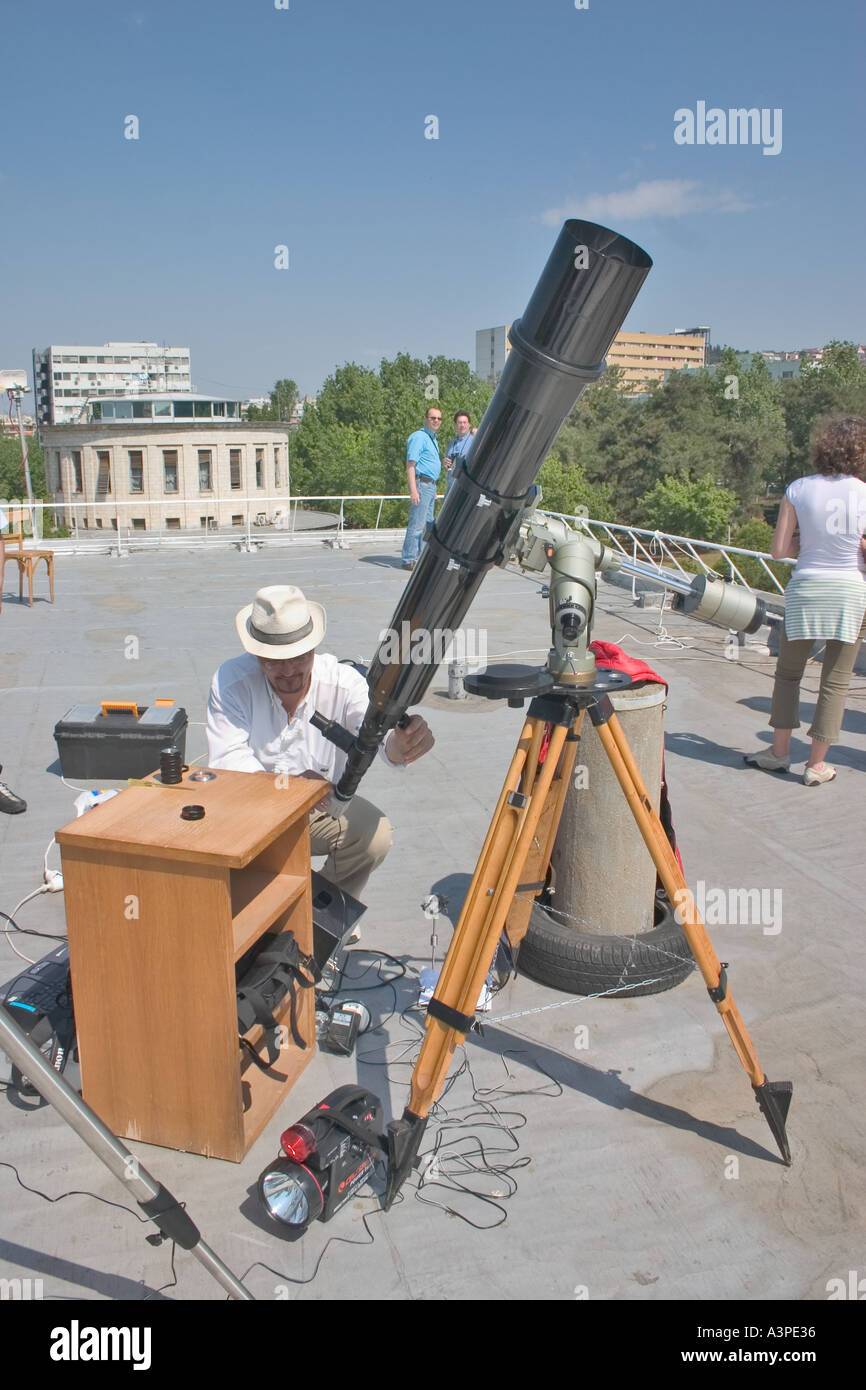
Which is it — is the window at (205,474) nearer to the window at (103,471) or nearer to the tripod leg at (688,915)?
the window at (103,471)

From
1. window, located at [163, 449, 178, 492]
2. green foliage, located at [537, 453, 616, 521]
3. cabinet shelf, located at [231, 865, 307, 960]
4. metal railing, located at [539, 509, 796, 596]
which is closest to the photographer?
cabinet shelf, located at [231, 865, 307, 960]

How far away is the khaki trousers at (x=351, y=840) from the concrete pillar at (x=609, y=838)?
752mm

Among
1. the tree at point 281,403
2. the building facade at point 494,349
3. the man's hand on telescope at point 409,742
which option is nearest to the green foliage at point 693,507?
the building facade at point 494,349

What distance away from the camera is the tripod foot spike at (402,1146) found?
285cm

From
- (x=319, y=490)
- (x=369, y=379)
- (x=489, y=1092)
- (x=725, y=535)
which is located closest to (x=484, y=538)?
(x=489, y=1092)

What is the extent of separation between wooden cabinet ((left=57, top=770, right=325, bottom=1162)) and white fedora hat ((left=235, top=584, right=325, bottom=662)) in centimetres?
66

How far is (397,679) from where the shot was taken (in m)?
3.10

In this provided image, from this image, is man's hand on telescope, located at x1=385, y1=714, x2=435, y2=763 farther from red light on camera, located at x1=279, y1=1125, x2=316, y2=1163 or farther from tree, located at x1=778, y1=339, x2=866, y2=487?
tree, located at x1=778, y1=339, x2=866, y2=487

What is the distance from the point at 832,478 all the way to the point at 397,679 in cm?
406

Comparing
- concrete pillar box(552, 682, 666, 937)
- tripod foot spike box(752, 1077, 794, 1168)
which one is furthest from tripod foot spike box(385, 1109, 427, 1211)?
concrete pillar box(552, 682, 666, 937)

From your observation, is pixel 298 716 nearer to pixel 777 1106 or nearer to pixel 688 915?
pixel 688 915

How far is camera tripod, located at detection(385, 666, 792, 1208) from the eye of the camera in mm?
2857

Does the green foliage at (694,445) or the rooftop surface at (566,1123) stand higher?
the green foliage at (694,445)
